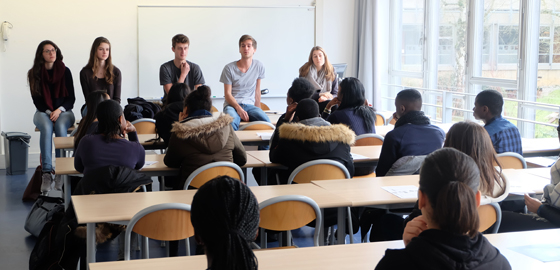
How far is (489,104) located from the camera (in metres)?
3.93

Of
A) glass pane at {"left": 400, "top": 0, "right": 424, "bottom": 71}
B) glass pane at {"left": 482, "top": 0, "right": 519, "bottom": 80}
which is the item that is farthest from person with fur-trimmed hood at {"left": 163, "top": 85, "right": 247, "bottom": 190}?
glass pane at {"left": 400, "top": 0, "right": 424, "bottom": 71}

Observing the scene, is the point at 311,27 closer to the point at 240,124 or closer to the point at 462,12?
the point at 462,12

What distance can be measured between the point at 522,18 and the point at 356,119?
2695 millimetres

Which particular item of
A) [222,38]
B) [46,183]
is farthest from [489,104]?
[222,38]

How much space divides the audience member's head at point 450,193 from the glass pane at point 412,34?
6963mm

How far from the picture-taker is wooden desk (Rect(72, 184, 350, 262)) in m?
2.46

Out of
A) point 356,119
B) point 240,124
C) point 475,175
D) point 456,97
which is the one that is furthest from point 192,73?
point 475,175

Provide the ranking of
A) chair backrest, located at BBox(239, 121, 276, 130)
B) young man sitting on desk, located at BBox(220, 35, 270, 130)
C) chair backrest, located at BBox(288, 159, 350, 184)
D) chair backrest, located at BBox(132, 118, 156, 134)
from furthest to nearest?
young man sitting on desk, located at BBox(220, 35, 270, 130)
chair backrest, located at BBox(239, 121, 276, 130)
chair backrest, located at BBox(132, 118, 156, 134)
chair backrest, located at BBox(288, 159, 350, 184)

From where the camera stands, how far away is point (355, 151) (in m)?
4.30

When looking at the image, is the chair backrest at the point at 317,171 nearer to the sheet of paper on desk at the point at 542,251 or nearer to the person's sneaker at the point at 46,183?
the sheet of paper on desk at the point at 542,251

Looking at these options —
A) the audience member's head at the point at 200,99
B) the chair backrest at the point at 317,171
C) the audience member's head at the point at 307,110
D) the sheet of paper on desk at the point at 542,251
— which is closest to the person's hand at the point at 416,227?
the sheet of paper on desk at the point at 542,251

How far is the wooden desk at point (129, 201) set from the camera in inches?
96.9

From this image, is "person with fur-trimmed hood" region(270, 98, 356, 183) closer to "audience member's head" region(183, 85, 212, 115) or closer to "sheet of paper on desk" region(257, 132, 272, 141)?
"audience member's head" region(183, 85, 212, 115)

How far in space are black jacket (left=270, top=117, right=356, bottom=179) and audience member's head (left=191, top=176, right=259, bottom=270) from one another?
228 centimetres
